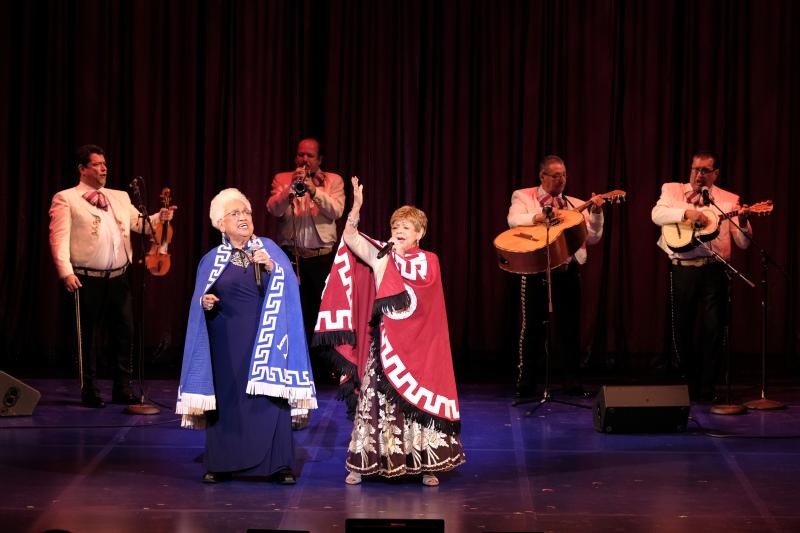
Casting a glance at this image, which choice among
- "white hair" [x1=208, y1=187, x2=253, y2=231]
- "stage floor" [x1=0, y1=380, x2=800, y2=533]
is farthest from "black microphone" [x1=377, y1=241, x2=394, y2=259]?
"stage floor" [x1=0, y1=380, x2=800, y2=533]

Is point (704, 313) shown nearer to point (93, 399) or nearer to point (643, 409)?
point (643, 409)

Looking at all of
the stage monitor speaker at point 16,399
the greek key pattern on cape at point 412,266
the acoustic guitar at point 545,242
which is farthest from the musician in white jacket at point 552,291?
the stage monitor speaker at point 16,399

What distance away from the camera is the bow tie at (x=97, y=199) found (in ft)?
27.9

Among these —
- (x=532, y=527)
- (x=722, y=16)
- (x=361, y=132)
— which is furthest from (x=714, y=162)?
(x=532, y=527)

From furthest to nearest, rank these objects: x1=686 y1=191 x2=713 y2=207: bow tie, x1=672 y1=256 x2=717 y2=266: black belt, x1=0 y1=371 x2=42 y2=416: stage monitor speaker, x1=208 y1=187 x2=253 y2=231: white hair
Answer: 1. x1=672 y1=256 x2=717 y2=266: black belt
2. x1=686 y1=191 x2=713 y2=207: bow tie
3. x1=0 y1=371 x2=42 y2=416: stage monitor speaker
4. x1=208 y1=187 x2=253 y2=231: white hair

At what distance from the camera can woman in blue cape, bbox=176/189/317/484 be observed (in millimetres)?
6227

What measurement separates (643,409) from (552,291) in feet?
5.09

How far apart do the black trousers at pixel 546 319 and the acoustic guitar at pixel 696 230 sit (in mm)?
741

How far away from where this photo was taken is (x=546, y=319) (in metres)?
8.98

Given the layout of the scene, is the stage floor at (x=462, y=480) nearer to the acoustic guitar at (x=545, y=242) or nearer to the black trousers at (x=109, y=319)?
the black trousers at (x=109, y=319)

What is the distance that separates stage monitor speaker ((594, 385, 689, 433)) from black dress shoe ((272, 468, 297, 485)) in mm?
2251

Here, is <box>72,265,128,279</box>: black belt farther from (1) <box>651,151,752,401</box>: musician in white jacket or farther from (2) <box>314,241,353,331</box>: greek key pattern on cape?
(1) <box>651,151,752,401</box>: musician in white jacket

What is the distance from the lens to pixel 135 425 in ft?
26.0

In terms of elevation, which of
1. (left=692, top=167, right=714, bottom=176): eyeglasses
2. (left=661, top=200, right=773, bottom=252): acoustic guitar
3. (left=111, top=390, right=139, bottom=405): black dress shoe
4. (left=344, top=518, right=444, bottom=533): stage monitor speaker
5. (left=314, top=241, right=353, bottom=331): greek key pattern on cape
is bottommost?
(left=111, top=390, right=139, bottom=405): black dress shoe
